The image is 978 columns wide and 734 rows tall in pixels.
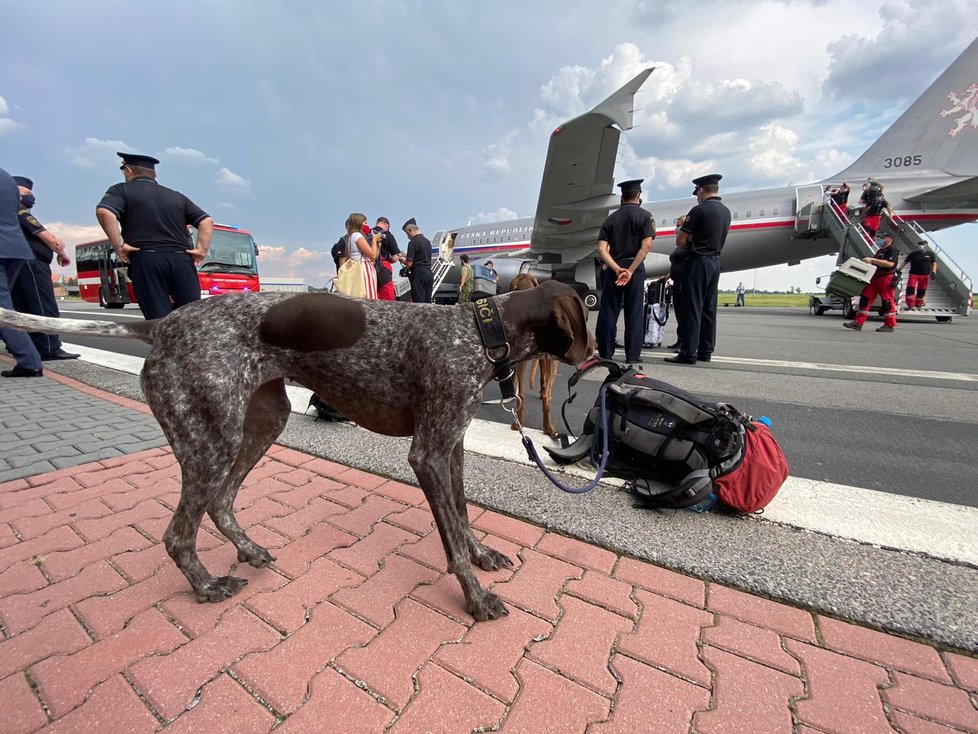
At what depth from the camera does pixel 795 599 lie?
159 cm

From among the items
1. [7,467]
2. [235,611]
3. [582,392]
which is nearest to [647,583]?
[235,611]

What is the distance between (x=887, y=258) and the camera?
12359mm

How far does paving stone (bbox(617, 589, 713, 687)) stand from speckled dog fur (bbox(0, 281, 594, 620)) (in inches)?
20.1

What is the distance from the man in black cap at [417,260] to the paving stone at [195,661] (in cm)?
788

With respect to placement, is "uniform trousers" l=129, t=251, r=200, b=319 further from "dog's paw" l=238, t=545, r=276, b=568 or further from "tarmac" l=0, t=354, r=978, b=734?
"dog's paw" l=238, t=545, r=276, b=568

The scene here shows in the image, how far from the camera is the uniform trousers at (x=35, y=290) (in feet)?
18.9

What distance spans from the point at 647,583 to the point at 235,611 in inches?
65.2

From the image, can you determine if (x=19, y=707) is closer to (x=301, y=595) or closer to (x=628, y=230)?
(x=301, y=595)

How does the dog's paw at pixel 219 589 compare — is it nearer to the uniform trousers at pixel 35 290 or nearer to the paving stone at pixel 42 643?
the paving stone at pixel 42 643

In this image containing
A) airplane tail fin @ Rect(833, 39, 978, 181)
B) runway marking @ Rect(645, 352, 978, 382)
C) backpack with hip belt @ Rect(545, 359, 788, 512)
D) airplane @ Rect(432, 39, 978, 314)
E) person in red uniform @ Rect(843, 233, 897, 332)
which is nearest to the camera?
backpack with hip belt @ Rect(545, 359, 788, 512)

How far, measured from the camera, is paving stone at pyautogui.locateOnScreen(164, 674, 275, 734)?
3.78 feet

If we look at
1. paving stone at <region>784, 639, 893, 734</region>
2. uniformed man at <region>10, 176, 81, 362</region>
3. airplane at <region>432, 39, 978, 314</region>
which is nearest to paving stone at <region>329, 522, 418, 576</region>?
paving stone at <region>784, 639, 893, 734</region>

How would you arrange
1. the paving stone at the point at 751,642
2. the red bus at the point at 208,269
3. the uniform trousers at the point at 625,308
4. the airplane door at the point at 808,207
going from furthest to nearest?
1. the red bus at the point at 208,269
2. the airplane door at the point at 808,207
3. the uniform trousers at the point at 625,308
4. the paving stone at the point at 751,642

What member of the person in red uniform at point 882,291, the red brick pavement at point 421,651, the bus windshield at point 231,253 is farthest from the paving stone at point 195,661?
the bus windshield at point 231,253
